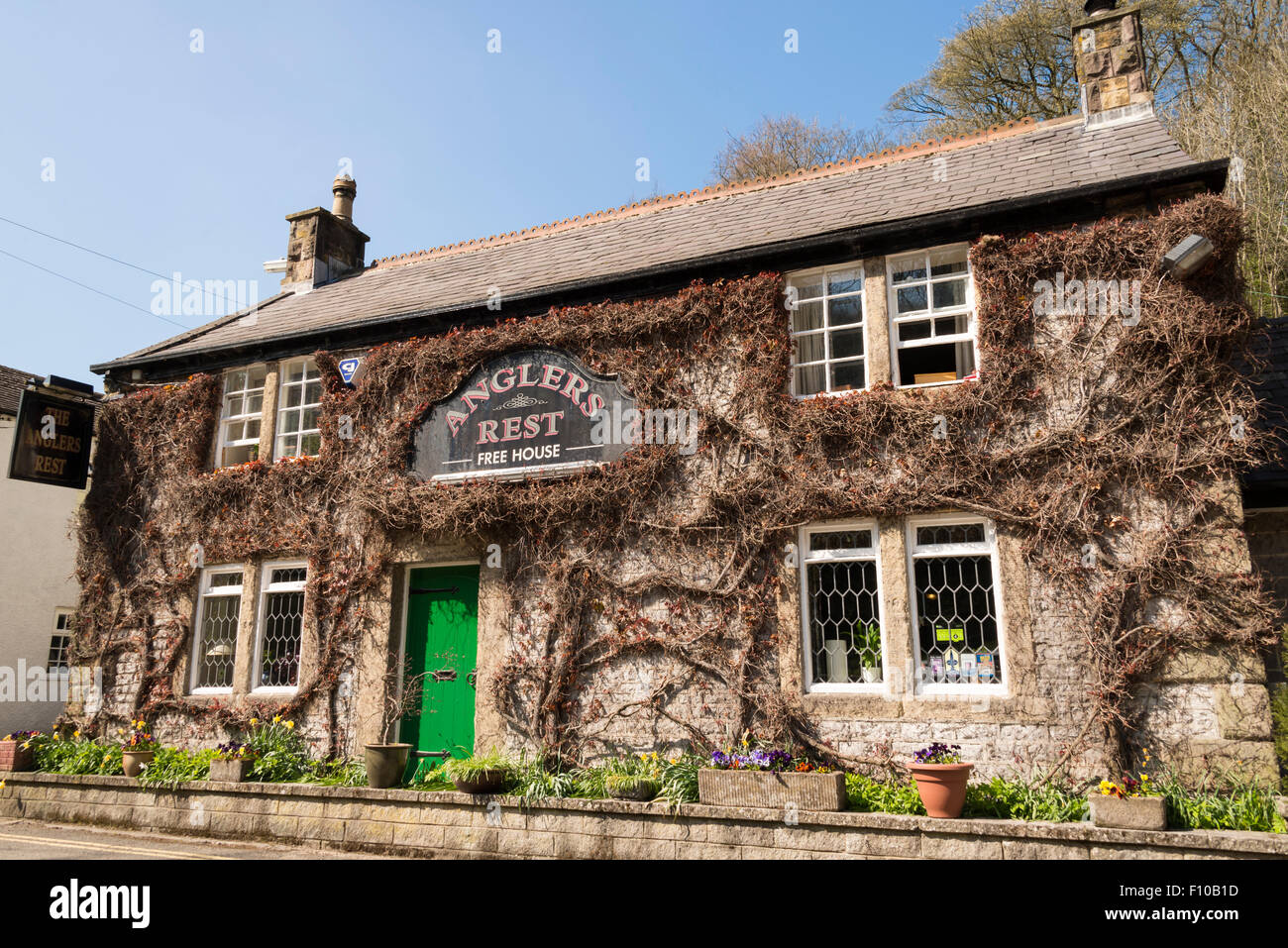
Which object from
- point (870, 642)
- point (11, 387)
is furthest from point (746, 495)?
point (11, 387)

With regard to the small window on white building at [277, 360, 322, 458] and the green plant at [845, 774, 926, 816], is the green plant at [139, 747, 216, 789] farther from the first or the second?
the green plant at [845, 774, 926, 816]

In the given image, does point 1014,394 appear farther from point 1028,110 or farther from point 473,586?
point 1028,110

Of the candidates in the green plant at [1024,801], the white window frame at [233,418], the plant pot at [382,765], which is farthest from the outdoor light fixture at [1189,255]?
the white window frame at [233,418]

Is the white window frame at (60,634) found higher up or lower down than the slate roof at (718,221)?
lower down

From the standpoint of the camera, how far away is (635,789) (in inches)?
309

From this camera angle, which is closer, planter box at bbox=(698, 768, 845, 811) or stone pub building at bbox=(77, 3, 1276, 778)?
planter box at bbox=(698, 768, 845, 811)

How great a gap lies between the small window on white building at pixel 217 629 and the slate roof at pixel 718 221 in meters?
3.37

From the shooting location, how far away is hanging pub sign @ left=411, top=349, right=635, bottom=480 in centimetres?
977

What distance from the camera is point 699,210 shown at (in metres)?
12.3

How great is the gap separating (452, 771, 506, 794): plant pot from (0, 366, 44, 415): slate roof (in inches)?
516

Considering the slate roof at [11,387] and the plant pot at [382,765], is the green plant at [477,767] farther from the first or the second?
the slate roof at [11,387]

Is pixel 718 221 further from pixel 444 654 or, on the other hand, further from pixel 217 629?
pixel 217 629

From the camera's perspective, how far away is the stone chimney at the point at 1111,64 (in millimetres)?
9914

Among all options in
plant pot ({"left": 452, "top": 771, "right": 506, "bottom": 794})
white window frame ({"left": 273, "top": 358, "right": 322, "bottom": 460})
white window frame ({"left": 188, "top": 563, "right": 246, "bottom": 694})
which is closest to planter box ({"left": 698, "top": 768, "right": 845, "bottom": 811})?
plant pot ({"left": 452, "top": 771, "right": 506, "bottom": 794})
